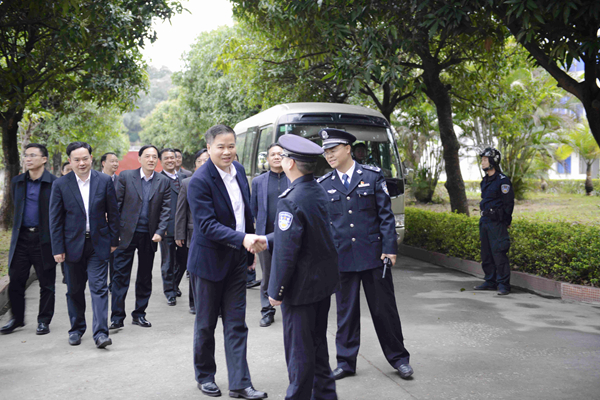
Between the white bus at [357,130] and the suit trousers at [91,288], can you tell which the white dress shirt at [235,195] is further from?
the white bus at [357,130]

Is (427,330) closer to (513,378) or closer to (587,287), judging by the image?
(513,378)

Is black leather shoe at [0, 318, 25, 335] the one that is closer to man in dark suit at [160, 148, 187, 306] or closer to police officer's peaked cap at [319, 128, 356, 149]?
man in dark suit at [160, 148, 187, 306]

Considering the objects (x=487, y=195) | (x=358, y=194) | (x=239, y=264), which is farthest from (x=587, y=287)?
(x=239, y=264)

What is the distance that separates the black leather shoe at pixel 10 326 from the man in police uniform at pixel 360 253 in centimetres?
388

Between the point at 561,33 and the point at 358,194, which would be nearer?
the point at 358,194

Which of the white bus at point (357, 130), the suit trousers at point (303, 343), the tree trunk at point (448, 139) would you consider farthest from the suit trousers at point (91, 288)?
the tree trunk at point (448, 139)

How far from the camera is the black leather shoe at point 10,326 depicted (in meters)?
6.18

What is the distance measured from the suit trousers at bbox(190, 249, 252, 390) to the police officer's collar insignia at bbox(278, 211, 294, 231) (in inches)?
35.5

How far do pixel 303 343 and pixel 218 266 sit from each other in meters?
0.97

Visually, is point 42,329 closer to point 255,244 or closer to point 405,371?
point 255,244

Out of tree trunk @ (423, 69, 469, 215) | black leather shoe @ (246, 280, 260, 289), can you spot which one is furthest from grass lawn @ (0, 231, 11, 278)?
tree trunk @ (423, 69, 469, 215)

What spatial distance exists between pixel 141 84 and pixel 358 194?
1267 cm

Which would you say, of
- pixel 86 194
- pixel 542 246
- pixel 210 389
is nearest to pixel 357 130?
pixel 542 246

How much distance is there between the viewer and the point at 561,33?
298 inches
